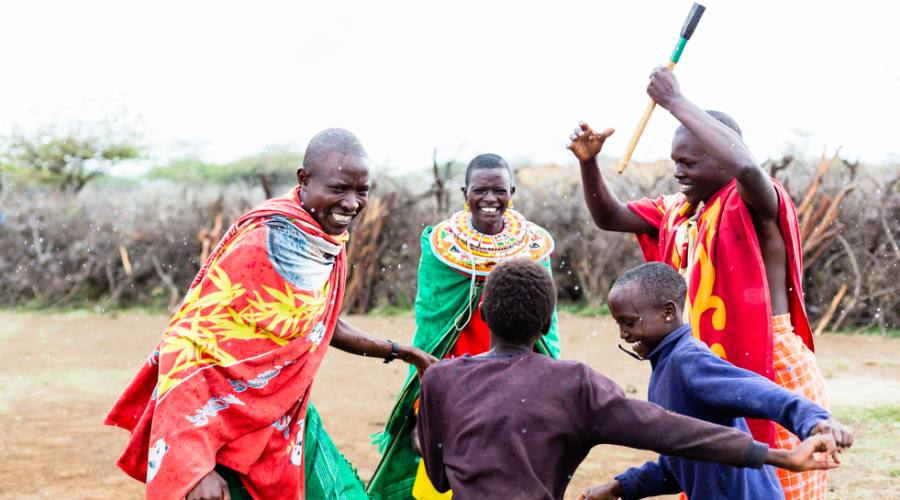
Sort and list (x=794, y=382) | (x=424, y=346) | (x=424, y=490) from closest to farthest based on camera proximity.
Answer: (x=794, y=382) < (x=424, y=490) < (x=424, y=346)

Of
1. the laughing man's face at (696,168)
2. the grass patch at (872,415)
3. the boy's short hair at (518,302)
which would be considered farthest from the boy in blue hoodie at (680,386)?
the grass patch at (872,415)

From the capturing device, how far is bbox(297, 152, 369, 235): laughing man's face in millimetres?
3264

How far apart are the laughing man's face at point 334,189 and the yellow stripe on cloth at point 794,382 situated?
155 centimetres

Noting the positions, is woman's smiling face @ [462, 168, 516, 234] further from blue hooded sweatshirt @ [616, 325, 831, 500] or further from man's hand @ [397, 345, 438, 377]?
blue hooded sweatshirt @ [616, 325, 831, 500]

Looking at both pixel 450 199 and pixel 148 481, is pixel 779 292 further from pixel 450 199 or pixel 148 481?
pixel 450 199

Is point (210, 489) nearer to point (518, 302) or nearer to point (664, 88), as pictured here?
point (518, 302)

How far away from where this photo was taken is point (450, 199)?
13.8m

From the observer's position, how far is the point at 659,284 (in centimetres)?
271

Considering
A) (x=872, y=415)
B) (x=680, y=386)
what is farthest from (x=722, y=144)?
(x=872, y=415)

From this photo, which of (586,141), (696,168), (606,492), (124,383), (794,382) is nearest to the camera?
(606,492)

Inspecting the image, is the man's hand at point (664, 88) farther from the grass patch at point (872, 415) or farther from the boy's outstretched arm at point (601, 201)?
the grass patch at point (872, 415)

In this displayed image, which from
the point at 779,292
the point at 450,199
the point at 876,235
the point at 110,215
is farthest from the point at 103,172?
the point at 779,292

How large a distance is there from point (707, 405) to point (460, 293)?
6.73 feet

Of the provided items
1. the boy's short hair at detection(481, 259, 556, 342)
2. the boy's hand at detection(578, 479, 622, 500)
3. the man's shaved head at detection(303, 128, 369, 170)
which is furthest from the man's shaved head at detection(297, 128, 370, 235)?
the boy's hand at detection(578, 479, 622, 500)
